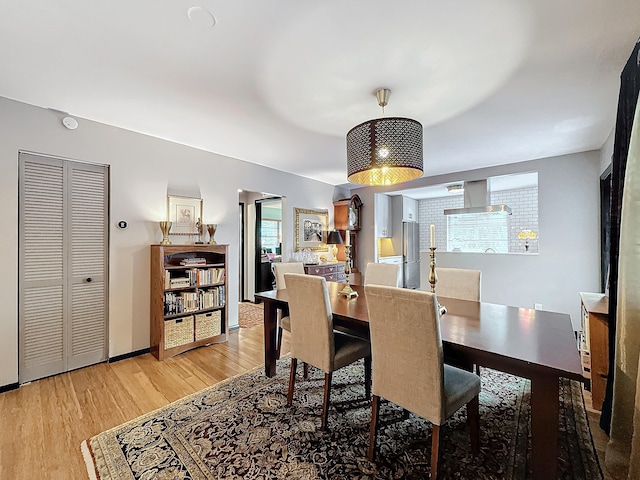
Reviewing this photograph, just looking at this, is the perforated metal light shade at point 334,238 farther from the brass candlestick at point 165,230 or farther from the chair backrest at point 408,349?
the chair backrest at point 408,349

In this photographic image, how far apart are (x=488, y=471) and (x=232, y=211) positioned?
368 centimetres

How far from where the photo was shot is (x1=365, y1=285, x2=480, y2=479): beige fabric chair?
4.48 feet

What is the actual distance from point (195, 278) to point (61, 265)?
1206 millimetres

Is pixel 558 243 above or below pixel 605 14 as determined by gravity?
below

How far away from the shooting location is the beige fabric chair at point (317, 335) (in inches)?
75.3

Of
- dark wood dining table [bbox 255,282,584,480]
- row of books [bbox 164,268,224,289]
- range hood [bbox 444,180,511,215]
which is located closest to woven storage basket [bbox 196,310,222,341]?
row of books [bbox 164,268,224,289]

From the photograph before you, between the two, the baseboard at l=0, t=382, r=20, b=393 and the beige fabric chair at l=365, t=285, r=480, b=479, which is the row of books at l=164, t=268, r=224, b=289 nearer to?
the baseboard at l=0, t=382, r=20, b=393

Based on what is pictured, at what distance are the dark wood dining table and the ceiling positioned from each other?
1.66 metres


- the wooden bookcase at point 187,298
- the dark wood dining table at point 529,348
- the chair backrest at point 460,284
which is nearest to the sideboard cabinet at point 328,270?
the wooden bookcase at point 187,298

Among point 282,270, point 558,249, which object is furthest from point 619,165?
point 282,270

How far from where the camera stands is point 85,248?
9.41ft

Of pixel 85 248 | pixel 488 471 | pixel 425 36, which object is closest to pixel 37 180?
pixel 85 248

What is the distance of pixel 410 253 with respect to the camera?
675cm

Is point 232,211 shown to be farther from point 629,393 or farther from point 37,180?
point 629,393
